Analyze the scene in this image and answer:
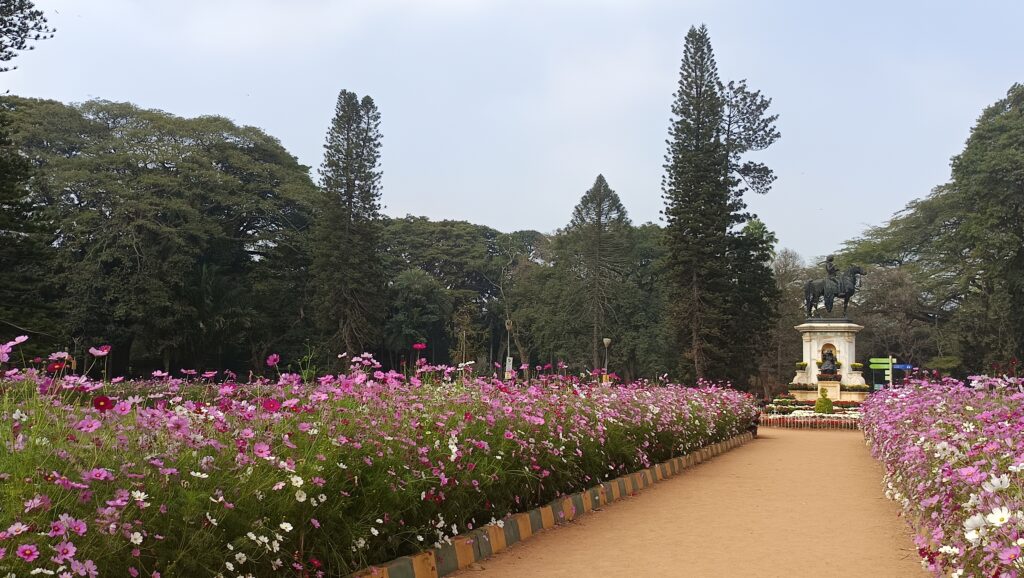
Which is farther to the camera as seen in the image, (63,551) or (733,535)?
(733,535)

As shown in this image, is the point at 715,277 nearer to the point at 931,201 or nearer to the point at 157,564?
the point at 931,201

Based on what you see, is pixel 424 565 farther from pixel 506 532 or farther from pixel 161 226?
pixel 161 226

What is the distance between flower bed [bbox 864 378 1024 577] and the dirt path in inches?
11.2

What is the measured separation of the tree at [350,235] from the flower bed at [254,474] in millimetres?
23878

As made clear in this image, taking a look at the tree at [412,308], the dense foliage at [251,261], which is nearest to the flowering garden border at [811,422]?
the dense foliage at [251,261]

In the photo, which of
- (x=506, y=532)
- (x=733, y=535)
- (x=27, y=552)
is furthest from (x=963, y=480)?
(x=27, y=552)

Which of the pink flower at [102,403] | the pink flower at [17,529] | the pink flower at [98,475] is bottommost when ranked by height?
the pink flower at [17,529]

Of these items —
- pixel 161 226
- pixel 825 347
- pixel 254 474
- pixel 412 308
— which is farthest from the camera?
pixel 412 308

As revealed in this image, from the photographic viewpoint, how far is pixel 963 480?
3.58 m

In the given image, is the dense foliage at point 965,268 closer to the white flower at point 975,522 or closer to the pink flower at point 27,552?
the white flower at point 975,522

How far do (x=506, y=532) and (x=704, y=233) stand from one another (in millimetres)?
22037

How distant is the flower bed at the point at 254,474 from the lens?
2.38m

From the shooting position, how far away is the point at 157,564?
2.52 meters

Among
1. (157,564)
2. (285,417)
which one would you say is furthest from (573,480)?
(157,564)
